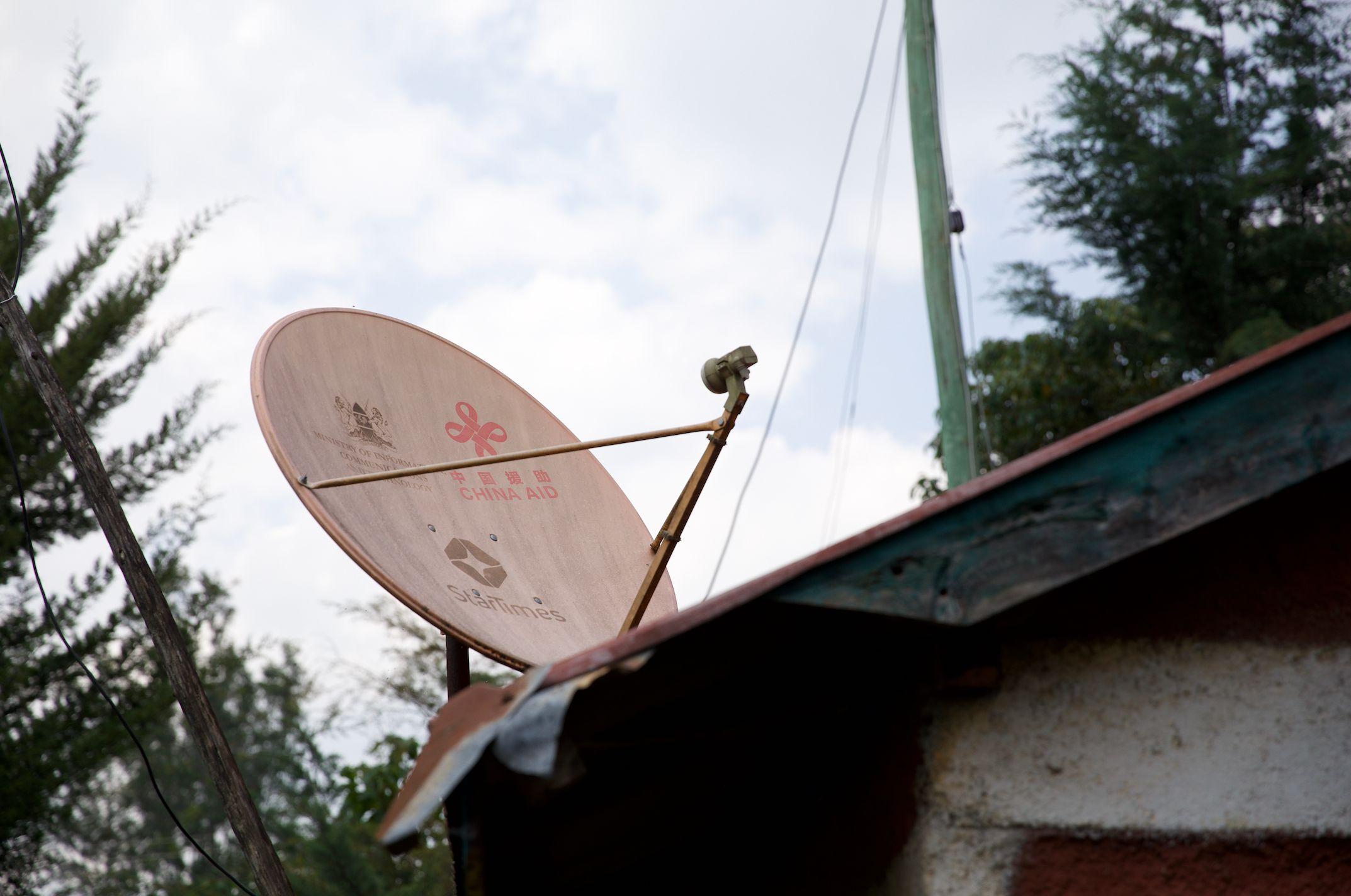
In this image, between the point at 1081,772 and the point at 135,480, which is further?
the point at 135,480

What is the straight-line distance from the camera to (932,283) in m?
7.54

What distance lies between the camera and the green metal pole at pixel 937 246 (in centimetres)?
731

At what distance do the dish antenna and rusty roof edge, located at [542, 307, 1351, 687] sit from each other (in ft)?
4.26

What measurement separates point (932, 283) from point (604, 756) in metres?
6.06

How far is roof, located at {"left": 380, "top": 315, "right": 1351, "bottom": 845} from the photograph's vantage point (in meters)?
1.69

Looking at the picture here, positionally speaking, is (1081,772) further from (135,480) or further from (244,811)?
(135,480)

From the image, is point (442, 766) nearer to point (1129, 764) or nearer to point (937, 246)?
point (1129, 764)

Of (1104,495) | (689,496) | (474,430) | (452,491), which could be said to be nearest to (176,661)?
(452,491)

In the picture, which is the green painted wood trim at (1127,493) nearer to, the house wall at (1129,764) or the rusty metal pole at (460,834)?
the house wall at (1129,764)

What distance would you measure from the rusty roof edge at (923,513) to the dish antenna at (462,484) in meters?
1.30

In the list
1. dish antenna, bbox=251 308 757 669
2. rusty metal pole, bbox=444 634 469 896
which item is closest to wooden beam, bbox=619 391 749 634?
dish antenna, bbox=251 308 757 669

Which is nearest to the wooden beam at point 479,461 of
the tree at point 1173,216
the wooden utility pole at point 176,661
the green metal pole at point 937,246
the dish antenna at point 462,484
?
the dish antenna at point 462,484

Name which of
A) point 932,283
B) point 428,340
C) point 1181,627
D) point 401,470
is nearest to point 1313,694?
point 1181,627

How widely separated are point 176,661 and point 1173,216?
41.2 ft
